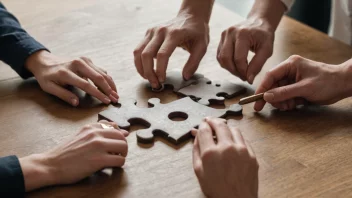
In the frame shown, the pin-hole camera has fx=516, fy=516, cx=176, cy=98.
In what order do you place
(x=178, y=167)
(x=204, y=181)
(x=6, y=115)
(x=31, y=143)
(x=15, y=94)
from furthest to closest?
(x=15, y=94)
(x=6, y=115)
(x=31, y=143)
(x=178, y=167)
(x=204, y=181)

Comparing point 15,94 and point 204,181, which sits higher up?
point 204,181

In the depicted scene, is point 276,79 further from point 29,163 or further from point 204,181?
point 29,163

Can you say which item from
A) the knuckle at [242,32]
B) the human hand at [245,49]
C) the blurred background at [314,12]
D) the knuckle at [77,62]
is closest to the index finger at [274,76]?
the human hand at [245,49]

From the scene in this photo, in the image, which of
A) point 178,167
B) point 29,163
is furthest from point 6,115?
point 178,167

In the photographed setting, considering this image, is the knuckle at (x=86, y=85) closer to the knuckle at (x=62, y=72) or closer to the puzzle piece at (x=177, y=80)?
the knuckle at (x=62, y=72)

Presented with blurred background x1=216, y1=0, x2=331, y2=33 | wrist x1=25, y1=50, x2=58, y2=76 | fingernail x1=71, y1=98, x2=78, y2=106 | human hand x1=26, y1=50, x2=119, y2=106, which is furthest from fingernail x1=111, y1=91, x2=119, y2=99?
blurred background x1=216, y1=0, x2=331, y2=33
